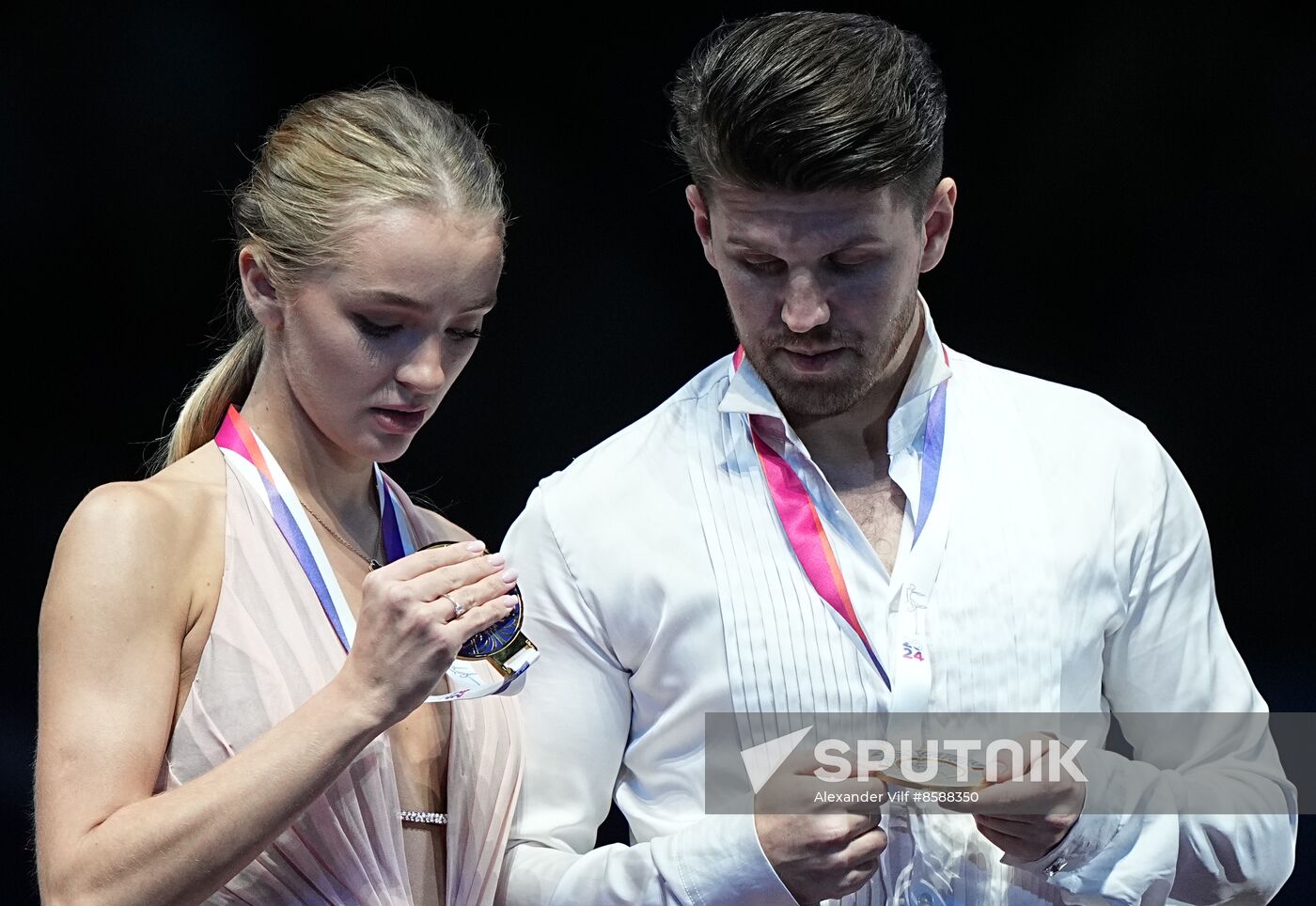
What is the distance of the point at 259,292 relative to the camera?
2.25 meters

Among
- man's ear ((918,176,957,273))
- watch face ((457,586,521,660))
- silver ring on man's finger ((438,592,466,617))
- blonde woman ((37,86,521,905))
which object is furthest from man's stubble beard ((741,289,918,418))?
silver ring on man's finger ((438,592,466,617))

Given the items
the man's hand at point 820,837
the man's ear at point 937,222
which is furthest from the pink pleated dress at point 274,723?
the man's ear at point 937,222

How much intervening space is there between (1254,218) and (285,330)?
2298 millimetres

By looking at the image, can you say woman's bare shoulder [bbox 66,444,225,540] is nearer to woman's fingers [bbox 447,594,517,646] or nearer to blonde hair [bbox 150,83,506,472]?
blonde hair [bbox 150,83,506,472]

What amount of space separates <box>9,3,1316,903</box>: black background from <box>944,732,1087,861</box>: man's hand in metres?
1.62

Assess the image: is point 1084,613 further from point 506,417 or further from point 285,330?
point 506,417

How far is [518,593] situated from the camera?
6.91ft

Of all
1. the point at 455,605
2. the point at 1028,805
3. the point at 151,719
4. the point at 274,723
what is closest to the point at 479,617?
the point at 455,605

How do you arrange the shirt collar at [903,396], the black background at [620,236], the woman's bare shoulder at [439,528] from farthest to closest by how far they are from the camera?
the black background at [620,236]
the woman's bare shoulder at [439,528]
the shirt collar at [903,396]

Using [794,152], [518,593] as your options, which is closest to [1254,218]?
[794,152]

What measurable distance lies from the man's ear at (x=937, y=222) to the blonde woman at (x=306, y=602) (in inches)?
24.8

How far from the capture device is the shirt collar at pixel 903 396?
2.39 m

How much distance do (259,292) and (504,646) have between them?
60 centimetres

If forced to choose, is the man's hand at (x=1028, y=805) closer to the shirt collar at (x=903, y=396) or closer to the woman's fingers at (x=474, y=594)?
the shirt collar at (x=903, y=396)
